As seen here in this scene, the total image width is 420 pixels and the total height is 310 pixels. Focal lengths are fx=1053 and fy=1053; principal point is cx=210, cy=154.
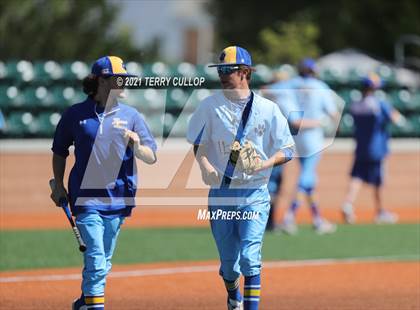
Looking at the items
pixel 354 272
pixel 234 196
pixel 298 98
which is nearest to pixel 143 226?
pixel 298 98

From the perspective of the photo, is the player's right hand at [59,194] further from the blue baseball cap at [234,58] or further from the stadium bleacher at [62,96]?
the stadium bleacher at [62,96]

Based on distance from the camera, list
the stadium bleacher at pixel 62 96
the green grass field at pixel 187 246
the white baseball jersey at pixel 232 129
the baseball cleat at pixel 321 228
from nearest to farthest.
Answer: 1. the white baseball jersey at pixel 232 129
2. the green grass field at pixel 187 246
3. the baseball cleat at pixel 321 228
4. the stadium bleacher at pixel 62 96

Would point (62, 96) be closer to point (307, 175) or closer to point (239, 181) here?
point (307, 175)

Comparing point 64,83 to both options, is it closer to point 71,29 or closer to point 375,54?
point 71,29

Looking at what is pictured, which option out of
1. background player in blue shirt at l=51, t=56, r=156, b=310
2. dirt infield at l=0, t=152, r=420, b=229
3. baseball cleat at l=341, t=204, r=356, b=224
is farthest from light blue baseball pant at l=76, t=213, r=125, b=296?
baseball cleat at l=341, t=204, r=356, b=224

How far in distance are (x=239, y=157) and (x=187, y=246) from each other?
7.02 meters

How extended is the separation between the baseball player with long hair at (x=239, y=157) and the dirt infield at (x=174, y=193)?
8637mm

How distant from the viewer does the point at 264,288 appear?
36.4 ft

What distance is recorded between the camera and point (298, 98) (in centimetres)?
1603

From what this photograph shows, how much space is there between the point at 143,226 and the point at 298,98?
12.4 ft

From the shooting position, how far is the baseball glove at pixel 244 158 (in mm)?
8164

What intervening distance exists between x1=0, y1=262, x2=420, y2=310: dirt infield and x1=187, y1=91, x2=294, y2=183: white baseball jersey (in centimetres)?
190

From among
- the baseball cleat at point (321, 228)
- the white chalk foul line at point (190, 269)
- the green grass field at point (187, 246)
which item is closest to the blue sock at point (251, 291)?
the white chalk foul line at point (190, 269)

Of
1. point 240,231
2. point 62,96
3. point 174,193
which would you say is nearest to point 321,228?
point 174,193
